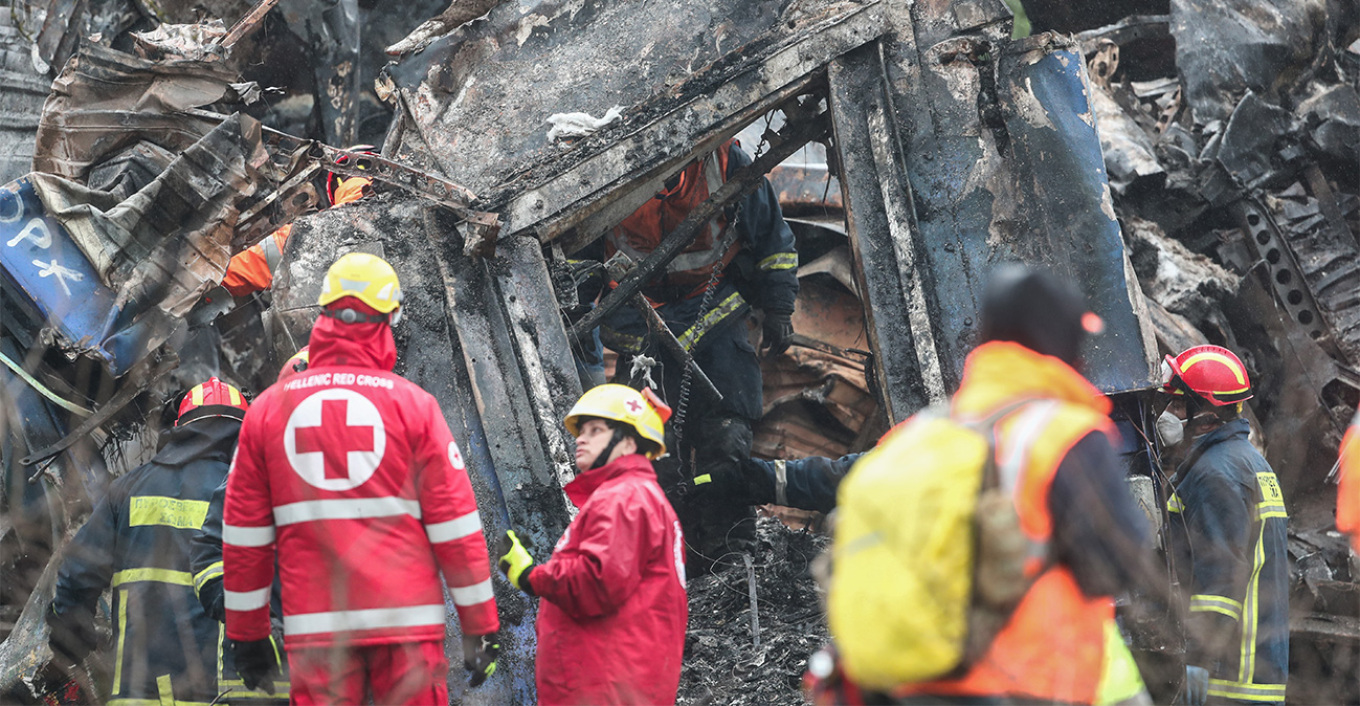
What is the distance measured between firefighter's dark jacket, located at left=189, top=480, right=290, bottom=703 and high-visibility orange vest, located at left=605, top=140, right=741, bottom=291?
2574mm

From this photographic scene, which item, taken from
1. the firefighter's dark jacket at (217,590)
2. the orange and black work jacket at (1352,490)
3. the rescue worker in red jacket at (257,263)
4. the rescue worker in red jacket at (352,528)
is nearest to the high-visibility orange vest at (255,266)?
the rescue worker in red jacket at (257,263)

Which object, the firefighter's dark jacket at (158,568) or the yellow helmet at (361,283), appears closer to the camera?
the yellow helmet at (361,283)

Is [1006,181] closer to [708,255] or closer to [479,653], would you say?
[708,255]

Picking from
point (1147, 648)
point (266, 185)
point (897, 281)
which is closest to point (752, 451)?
point (897, 281)

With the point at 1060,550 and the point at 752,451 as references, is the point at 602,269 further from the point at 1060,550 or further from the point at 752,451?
the point at 1060,550

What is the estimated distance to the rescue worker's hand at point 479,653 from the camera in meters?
3.04

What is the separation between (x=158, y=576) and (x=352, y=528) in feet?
3.73

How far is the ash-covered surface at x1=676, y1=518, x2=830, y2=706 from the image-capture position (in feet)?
14.1

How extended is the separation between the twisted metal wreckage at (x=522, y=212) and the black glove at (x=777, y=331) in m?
0.65

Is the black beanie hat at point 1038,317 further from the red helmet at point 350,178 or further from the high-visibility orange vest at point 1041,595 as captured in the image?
the red helmet at point 350,178

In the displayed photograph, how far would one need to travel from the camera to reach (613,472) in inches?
123

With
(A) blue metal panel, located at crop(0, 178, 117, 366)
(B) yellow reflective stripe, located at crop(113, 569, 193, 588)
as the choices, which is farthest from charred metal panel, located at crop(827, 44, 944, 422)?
(A) blue metal panel, located at crop(0, 178, 117, 366)

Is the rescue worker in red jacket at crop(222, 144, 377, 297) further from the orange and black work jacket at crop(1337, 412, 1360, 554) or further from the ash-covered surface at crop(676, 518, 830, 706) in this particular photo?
the orange and black work jacket at crop(1337, 412, 1360, 554)

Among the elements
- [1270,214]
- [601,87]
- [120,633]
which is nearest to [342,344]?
[120,633]
